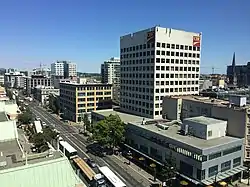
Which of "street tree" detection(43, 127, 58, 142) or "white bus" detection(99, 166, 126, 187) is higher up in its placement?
"street tree" detection(43, 127, 58, 142)

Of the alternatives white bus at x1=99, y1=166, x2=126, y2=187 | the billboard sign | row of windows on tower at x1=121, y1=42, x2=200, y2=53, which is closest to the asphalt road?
white bus at x1=99, y1=166, x2=126, y2=187

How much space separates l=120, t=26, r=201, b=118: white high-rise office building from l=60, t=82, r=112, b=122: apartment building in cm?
2119

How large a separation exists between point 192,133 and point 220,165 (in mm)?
8573

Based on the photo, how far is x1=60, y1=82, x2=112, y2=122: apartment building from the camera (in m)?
106

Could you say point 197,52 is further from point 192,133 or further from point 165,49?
point 192,133

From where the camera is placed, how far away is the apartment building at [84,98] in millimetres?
105562

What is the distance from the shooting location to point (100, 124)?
62.5 meters

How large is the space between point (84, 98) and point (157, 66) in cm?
4300

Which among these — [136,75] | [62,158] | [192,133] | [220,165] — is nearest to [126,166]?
[192,133]

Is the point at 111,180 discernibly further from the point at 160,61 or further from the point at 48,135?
the point at 160,61

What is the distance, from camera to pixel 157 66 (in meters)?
76.1

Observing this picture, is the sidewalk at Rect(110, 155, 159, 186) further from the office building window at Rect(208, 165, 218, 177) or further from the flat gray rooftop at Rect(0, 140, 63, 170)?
the flat gray rooftop at Rect(0, 140, 63, 170)

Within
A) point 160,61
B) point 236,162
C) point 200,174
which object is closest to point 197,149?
point 200,174

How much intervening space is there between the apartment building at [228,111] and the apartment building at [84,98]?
47.8 meters
